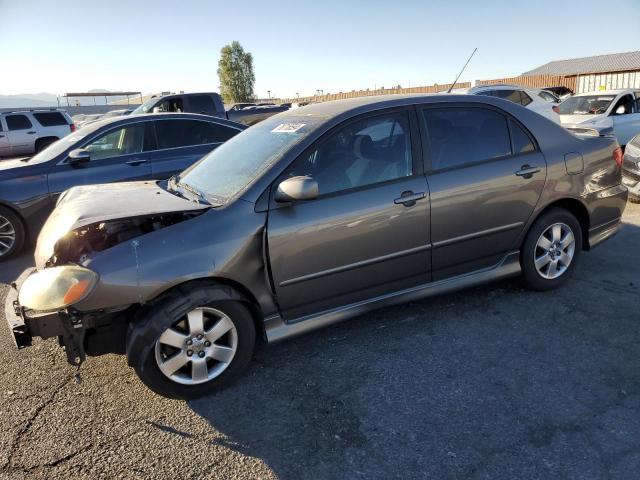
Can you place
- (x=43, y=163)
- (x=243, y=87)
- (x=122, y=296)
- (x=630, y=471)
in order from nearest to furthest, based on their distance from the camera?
(x=630, y=471) → (x=122, y=296) → (x=43, y=163) → (x=243, y=87)

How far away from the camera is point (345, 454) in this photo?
8.10 ft

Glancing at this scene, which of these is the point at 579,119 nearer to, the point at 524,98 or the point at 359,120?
the point at 524,98

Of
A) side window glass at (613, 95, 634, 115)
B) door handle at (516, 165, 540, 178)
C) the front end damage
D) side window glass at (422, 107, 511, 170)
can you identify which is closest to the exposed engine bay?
the front end damage

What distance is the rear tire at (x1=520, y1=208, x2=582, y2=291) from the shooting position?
402 cm

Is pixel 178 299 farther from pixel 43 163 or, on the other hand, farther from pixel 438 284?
pixel 43 163

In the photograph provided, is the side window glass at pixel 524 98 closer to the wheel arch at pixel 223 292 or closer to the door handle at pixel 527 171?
the door handle at pixel 527 171

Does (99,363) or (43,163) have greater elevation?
(43,163)

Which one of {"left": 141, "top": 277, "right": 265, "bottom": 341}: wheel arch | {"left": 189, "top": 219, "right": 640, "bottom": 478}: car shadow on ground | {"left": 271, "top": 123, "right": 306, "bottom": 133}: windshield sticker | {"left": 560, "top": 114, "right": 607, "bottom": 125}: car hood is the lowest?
{"left": 189, "top": 219, "right": 640, "bottom": 478}: car shadow on ground

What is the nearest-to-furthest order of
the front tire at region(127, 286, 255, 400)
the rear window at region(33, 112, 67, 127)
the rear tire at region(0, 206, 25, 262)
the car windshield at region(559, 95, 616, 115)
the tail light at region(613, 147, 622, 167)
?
the front tire at region(127, 286, 255, 400), the tail light at region(613, 147, 622, 167), the rear tire at region(0, 206, 25, 262), the car windshield at region(559, 95, 616, 115), the rear window at region(33, 112, 67, 127)

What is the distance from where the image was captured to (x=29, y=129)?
17.1m

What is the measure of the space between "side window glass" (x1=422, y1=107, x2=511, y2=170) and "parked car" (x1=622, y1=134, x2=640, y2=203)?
14.3ft

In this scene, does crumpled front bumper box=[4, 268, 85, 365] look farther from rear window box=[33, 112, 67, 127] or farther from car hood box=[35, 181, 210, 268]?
rear window box=[33, 112, 67, 127]

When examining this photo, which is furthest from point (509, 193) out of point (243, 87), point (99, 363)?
point (243, 87)

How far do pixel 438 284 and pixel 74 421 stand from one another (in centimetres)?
256
